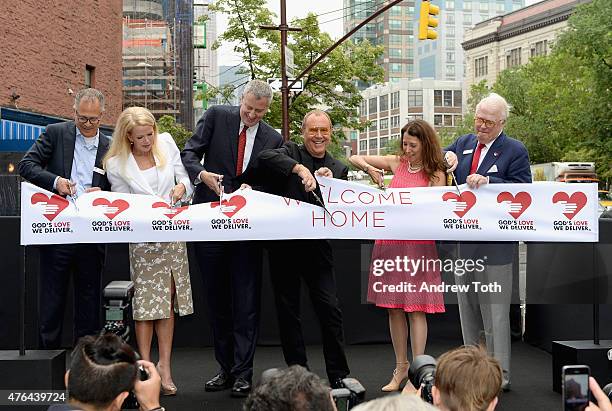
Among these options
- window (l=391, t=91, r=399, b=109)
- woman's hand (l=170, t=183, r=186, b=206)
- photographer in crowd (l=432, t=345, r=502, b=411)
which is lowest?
photographer in crowd (l=432, t=345, r=502, b=411)

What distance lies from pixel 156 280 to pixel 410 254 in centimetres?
161

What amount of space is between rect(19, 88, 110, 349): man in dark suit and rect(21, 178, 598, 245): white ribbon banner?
17 centimetres

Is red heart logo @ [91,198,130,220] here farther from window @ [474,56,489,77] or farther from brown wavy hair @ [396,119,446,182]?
window @ [474,56,489,77]

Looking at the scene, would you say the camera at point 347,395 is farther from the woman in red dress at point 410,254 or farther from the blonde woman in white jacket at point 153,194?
the blonde woman in white jacket at point 153,194

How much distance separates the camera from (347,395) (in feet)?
9.25

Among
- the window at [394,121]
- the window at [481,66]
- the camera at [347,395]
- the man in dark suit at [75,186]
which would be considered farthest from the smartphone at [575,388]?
the window at [394,121]

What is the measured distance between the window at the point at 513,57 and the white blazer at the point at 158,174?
9525 cm

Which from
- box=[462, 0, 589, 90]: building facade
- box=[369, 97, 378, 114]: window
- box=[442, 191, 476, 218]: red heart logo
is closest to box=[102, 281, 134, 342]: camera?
box=[442, 191, 476, 218]: red heart logo

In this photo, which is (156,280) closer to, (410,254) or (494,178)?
(410,254)

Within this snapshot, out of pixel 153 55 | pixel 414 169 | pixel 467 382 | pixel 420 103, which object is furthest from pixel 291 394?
pixel 420 103

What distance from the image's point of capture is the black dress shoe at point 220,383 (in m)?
5.57

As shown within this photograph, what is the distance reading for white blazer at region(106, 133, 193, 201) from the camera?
5.39 metres

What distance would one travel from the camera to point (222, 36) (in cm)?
3128

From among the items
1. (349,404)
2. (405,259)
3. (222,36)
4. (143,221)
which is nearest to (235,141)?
(143,221)
